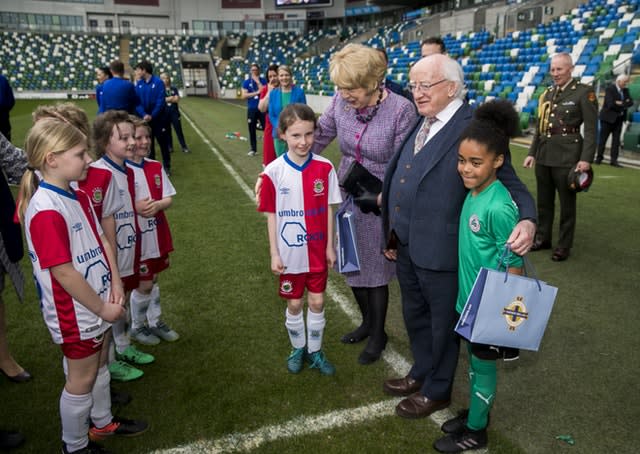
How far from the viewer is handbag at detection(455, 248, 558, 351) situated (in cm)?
204

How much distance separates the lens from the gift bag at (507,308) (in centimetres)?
204

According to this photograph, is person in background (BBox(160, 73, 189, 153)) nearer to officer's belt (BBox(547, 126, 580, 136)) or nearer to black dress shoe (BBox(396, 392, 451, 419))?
officer's belt (BBox(547, 126, 580, 136))

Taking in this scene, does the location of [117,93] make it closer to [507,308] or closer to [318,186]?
[318,186]

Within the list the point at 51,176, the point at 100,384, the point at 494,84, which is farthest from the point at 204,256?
the point at 494,84

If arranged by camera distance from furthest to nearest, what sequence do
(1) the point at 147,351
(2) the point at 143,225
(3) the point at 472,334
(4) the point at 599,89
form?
(4) the point at 599,89
(1) the point at 147,351
(2) the point at 143,225
(3) the point at 472,334

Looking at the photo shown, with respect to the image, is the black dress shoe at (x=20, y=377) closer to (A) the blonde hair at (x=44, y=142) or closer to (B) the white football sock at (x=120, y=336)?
(B) the white football sock at (x=120, y=336)

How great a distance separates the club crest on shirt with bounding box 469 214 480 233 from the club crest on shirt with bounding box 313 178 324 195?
1.08 meters

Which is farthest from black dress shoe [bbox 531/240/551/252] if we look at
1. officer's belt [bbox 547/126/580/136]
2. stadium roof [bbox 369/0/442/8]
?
stadium roof [bbox 369/0/442/8]

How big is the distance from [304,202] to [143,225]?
124 cm

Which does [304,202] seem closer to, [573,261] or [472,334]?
[472,334]

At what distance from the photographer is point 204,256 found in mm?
5695

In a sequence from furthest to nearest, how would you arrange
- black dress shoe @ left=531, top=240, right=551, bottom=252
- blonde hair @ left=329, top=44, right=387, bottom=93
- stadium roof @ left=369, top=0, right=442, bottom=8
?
1. stadium roof @ left=369, top=0, right=442, bottom=8
2. black dress shoe @ left=531, top=240, right=551, bottom=252
3. blonde hair @ left=329, top=44, right=387, bottom=93

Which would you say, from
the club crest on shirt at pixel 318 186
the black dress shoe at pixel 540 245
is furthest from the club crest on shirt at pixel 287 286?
the black dress shoe at pixel 540 245

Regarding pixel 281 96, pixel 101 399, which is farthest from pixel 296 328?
pixel 281 96
